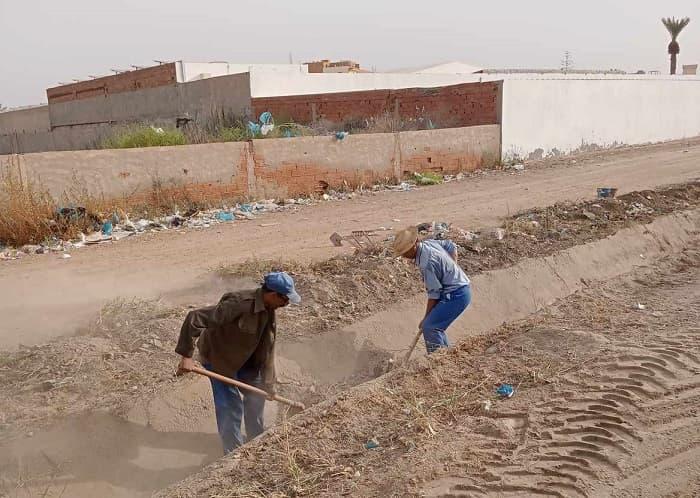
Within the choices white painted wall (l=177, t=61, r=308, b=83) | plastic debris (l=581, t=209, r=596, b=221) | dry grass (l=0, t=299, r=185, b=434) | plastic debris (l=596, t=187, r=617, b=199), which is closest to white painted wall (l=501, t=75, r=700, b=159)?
plastic debris (l=596, t=187, r=617, b=199)

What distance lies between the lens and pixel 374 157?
13547 mm

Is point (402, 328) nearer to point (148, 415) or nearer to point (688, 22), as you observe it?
point (148, 415)

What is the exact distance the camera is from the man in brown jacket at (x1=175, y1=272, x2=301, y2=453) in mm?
3734

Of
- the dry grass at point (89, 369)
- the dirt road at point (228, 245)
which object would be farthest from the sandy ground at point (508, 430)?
the dirt road at point (228, 245)

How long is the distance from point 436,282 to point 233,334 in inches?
65.2

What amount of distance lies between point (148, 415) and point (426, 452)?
2387mm

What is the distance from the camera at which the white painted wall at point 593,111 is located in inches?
691

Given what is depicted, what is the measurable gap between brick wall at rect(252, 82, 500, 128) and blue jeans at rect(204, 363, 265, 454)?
14086 millimetres

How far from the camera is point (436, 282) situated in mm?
4750

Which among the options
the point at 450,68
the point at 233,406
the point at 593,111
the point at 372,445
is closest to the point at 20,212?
the point at 233,406

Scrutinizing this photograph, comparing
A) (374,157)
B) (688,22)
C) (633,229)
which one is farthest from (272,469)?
(688,22)

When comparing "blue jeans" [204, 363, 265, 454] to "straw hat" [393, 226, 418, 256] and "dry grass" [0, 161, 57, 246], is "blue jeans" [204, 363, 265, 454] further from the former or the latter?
"dry grass" [0, 161, 57, 246]

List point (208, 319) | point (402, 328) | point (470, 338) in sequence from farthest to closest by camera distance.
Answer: point (402, 328) → point (470, 338) → point (208, 319)

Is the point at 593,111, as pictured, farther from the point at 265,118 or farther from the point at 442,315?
the point at 442,315
